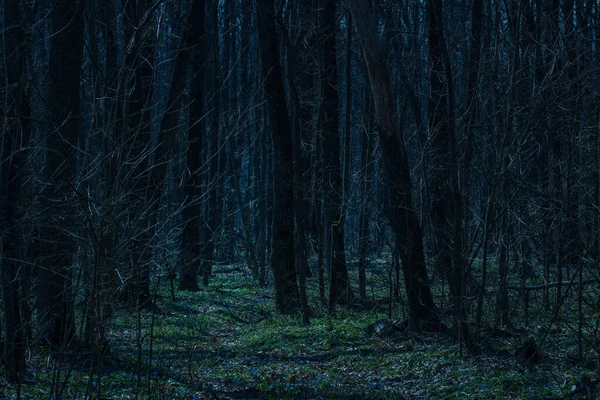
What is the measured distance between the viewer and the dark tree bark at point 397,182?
1001 cm

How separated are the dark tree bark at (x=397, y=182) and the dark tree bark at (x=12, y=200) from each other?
17.2 ft

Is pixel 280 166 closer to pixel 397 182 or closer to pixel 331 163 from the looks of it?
pixel 331 163

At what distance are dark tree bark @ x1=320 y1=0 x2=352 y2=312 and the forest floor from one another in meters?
1.40

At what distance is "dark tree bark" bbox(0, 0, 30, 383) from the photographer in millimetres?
7043

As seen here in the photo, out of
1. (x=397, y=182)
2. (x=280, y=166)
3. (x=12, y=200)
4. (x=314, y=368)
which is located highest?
(x=280, y=166)

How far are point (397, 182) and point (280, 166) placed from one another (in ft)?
14.6

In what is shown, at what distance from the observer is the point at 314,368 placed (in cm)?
957

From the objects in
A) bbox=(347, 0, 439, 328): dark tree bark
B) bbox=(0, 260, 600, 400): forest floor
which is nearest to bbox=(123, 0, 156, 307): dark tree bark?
bbox=(0, 260, 600, 400): forest floor

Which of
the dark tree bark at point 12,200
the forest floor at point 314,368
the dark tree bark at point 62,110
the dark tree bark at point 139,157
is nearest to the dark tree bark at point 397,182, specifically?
the forest floor at point 314,368

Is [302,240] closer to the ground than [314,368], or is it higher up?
higher up

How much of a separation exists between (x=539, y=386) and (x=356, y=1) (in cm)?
648

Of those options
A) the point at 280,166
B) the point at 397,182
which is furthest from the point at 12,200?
the point at 280,166

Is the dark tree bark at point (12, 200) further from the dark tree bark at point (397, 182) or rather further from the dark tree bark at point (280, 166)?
the dark tree bark at point (280, 166)

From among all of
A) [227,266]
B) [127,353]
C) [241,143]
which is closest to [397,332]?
[127,353]
